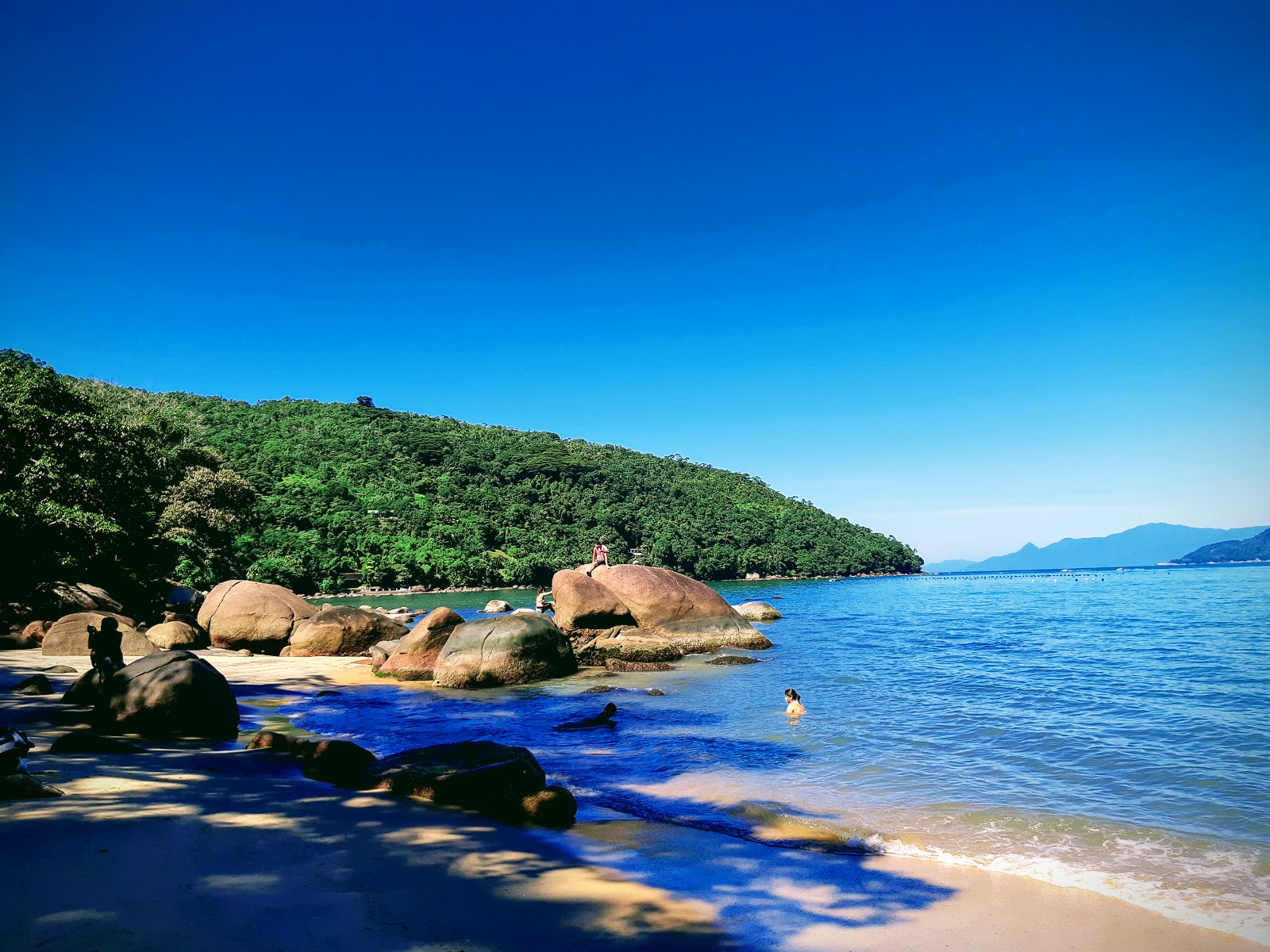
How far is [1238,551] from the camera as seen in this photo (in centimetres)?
18425

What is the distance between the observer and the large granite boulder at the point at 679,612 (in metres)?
23.4

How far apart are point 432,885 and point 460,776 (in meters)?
2.31

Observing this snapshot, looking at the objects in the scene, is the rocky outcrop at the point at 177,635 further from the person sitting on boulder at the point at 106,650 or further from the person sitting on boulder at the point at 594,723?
the person sitting on boulder at the point at 594,723

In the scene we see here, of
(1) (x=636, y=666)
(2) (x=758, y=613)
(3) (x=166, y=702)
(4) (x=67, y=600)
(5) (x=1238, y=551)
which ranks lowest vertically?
(5) (x=1238, y=551)

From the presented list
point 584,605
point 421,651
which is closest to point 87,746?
point 421,651

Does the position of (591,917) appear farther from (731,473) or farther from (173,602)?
(731,473)

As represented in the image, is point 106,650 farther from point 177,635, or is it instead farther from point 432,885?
point 177,635

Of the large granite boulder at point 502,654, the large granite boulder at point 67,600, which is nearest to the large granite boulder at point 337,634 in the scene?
the large granite boulder at point 502,654

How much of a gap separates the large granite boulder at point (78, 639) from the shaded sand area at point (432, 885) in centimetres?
1056

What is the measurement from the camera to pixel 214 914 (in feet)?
13.2

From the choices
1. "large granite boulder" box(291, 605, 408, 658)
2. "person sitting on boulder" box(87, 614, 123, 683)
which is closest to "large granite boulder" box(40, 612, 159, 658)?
"large granite boulder" box(291, 605, 408, 658)

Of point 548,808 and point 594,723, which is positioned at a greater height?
point 548,808

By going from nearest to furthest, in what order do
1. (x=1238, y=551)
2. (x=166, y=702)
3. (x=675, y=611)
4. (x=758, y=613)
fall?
(x=166, y=702) → (x=675, y=611) → (x=758, y=613) → (x=1238, y=551)

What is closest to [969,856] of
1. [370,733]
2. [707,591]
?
[370,733]
